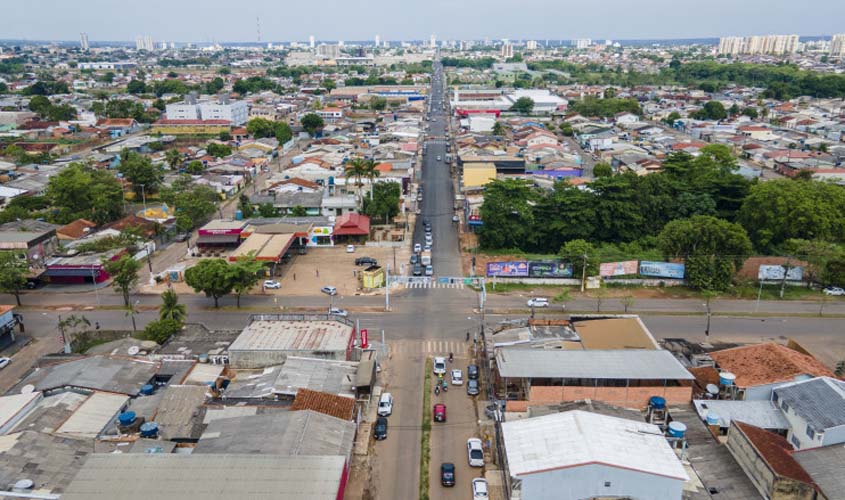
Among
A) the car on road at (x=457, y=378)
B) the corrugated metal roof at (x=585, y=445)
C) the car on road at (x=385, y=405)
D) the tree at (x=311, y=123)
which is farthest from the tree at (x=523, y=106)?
the corrugated metal roof at (x=585, y=445)

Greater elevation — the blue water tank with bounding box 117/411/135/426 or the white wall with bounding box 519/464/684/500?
the white wall with bounding box 519/464/684/500

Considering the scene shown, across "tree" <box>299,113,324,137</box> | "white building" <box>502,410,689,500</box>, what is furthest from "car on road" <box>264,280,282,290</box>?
"tree" <box>299,113,324,137</box>

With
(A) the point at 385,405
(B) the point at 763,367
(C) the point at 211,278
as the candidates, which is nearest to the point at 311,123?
(C) the point at 211,278

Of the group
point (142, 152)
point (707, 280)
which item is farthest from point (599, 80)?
point (707, 280)

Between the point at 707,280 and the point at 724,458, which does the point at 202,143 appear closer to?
the point at 707,280

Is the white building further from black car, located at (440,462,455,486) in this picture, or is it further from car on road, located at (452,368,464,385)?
car on road, located at (452,368,464,385)

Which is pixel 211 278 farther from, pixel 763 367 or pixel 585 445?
pixel 763 367

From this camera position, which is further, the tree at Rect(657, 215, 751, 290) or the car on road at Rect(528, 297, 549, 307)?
the tree at Rect(657, 215, 751, 290)
